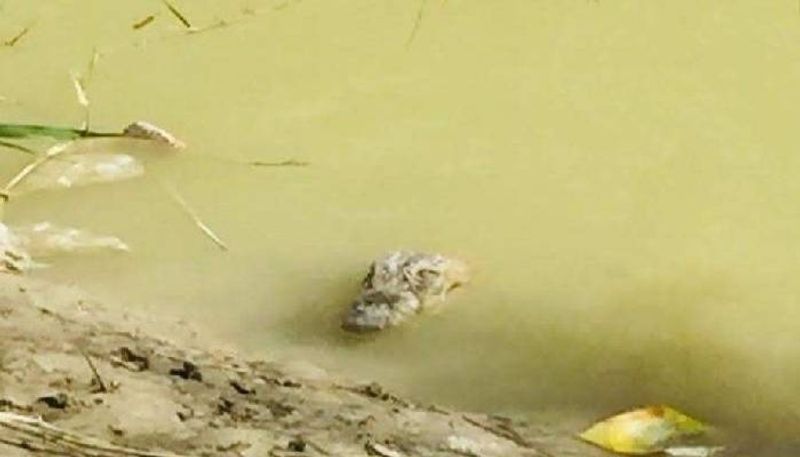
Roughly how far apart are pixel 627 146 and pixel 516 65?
350mm

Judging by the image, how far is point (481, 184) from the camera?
2.67 meters

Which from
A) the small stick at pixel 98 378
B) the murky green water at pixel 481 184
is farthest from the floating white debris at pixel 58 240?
the small stick at pixel 98 378

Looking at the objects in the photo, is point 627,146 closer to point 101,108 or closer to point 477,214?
point 477,214

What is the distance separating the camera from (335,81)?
2963 millimetres

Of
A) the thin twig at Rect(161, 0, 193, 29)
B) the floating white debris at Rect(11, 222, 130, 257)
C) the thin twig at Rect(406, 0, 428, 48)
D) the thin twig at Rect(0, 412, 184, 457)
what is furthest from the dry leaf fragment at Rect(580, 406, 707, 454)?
the thin twig at Rect(161, 0, 193, 29)

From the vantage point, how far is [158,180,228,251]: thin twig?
2557 millimetres

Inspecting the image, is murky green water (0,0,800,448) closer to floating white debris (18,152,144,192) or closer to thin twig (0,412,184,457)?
floating white debris (18,152,144,192)

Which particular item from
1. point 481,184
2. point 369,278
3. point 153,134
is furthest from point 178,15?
point 369,278

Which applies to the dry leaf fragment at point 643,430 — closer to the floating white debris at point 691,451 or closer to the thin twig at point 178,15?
the floating white debris at point 691,451

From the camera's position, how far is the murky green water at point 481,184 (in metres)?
2.30

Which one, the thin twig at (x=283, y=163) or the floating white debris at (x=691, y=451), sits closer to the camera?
the floating white debris at (x=691, y=451)

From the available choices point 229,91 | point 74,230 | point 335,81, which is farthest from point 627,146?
point 74,230

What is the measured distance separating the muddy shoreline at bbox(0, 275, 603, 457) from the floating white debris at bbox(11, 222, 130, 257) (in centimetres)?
25

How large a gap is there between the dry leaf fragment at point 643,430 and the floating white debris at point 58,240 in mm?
902
